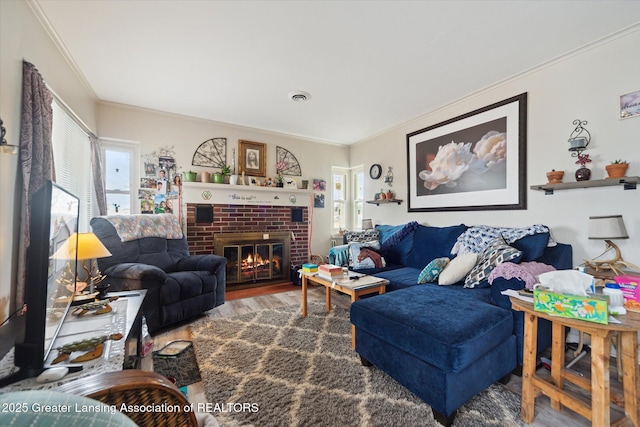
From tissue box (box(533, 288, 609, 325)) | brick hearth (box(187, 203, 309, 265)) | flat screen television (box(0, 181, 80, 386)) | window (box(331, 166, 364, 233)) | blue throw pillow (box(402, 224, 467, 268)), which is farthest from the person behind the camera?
window (box(331, 166, 364, 233))

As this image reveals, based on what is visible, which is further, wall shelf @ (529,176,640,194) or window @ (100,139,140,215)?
window @ (100,139,140,215)

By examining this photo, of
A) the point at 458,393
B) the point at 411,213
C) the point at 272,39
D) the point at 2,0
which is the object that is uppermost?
the point at 272,39

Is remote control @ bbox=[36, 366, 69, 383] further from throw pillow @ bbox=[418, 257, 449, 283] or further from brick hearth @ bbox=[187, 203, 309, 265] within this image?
brick hearth @ bbox=[187, 203, 309, 265]

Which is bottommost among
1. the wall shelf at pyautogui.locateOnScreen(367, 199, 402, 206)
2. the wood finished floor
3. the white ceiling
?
the wood finished floor

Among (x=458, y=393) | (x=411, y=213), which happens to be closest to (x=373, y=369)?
(x=458, y=393)

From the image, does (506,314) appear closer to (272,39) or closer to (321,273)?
(321,273)

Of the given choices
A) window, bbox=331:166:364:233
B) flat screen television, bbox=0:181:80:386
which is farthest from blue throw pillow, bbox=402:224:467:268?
flat screen television, bbox=0:181:80:386

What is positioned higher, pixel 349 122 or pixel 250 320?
pixel 349 122

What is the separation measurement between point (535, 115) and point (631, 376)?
222cm

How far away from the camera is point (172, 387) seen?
2.53 ft

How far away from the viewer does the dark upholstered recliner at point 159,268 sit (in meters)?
2.31

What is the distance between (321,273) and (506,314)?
4.87 ft

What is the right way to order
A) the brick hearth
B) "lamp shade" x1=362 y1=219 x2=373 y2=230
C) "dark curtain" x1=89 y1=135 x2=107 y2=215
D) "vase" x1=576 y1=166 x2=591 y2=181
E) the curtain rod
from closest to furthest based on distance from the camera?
"vase" x1=576 y1=166 x2=591 y2=181 < the curtain rod < "dark curtain" x1=89 y1=135 x2=107 y2=215 < the brick hearth < "lamp shade" x1=362 y1=219 x2=373 y2=230

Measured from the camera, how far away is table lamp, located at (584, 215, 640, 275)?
1785 mm
